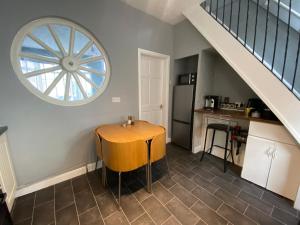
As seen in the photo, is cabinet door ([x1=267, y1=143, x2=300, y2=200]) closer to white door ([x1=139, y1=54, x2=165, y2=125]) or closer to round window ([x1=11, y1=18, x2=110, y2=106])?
white door ([x1=139, y1=54, x2=165, y2=125])

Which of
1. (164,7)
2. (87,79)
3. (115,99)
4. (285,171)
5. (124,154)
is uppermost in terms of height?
(164,7)

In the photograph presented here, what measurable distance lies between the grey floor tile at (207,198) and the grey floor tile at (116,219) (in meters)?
0.95

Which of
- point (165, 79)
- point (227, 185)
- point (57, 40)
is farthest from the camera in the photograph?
point (165, 79)

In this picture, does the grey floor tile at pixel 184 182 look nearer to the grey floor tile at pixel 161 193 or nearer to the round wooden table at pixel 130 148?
the grey floor tile at pixel 161 193

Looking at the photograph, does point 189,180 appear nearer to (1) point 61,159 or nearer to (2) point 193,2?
(1) point 61,159

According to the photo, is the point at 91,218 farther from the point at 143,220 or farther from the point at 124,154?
the point at 124,154

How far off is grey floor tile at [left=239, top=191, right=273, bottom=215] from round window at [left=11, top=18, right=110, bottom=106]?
2555 mm

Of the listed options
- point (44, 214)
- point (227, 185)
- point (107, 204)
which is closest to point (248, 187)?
point (227, 185)

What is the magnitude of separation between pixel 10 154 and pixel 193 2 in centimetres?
354

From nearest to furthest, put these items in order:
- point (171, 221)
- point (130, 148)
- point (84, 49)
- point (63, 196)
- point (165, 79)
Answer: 1. point (171, 221)
2. point (130, 148)
3. point (63, 196)
4. point (84, 49)
5. point (165, 79)

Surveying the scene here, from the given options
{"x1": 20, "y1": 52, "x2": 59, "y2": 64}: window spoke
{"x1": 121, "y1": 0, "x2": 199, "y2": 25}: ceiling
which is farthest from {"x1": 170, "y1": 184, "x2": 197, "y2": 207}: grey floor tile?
{"x1": 121, "y1": 0, "x2": 199, "y2": 25}: ceiling

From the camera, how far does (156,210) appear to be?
1508mm

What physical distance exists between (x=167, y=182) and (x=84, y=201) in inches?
44.6

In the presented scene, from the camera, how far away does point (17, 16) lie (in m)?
1.53
